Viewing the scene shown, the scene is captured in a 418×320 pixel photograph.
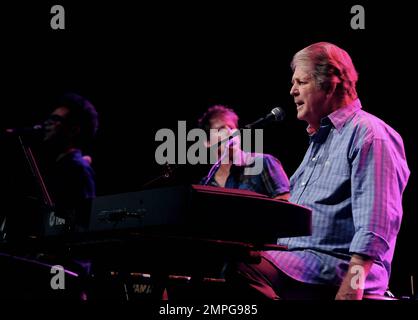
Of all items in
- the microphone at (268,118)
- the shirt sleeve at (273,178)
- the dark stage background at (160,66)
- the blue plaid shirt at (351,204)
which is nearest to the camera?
the blue plaid shirt at (351,204)

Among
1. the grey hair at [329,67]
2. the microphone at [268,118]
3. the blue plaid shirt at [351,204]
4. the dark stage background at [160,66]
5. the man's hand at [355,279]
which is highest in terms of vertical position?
the dark stage background at [160,66]

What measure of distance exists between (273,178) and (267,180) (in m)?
0.05

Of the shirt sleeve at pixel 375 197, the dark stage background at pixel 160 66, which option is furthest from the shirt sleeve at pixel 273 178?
the shirt sleeve at pixel 375 197

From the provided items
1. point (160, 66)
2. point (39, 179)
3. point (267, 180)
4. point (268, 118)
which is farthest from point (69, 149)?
point (268, 118)

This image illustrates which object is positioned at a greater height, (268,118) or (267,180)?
(268,118)

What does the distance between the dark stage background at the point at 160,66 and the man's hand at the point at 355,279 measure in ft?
7.34

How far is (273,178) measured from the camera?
3883mm

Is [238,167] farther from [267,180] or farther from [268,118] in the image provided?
[268,118]

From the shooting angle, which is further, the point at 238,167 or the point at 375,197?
the point at 238,167

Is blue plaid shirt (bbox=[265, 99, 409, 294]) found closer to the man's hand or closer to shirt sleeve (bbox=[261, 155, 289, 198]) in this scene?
the man's hand

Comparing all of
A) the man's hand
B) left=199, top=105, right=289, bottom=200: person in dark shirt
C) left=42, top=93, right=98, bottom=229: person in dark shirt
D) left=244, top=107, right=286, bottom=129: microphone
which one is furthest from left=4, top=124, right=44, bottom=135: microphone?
the man's hand

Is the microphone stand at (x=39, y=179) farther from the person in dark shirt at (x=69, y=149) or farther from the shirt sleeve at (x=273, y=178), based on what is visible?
the shirt sleeve at (x=273, y=178)

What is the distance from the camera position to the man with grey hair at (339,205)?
1834mm

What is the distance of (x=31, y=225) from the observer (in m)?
2.38
